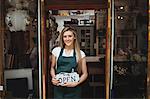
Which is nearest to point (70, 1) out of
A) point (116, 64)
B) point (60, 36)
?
point (60, 36)

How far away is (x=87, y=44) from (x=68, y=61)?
0.48 m

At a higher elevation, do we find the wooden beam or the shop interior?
the wooden beam

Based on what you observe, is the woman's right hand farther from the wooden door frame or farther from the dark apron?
the wooden door frame

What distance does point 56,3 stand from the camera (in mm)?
5535

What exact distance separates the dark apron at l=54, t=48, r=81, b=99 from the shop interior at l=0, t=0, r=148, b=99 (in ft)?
0.53

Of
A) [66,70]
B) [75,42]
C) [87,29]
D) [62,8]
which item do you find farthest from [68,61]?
[62,8]

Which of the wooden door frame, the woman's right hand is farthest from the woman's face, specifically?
the woman's right hand

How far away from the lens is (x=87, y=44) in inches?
221

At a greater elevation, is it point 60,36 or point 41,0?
point 41,0

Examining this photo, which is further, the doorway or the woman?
the woman

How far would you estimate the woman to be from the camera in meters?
5.65

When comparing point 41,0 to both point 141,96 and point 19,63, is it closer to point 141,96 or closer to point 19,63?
point 19,63

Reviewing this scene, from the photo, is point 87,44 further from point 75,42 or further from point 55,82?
point 55,82

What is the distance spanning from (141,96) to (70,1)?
7.28 feet
